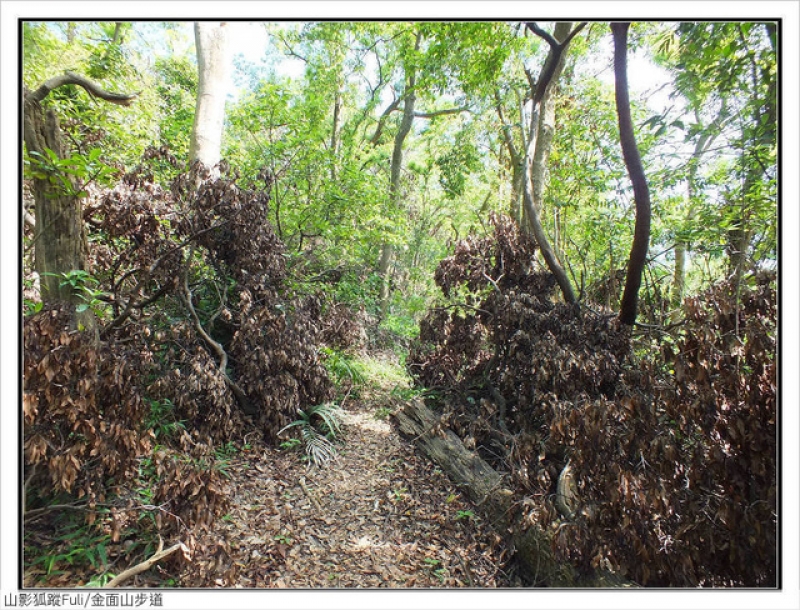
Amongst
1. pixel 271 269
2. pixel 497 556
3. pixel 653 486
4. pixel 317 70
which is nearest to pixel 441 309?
pixel 271 269

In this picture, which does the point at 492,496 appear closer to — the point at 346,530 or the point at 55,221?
the point at 346,530

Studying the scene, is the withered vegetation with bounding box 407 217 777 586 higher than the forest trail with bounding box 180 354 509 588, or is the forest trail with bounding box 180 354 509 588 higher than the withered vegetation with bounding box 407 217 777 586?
the withered vegetation with bounding box 407 217 777 586

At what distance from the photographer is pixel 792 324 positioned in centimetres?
174

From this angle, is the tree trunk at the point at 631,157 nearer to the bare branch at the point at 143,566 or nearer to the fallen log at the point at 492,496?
the fallen log at the point at 492,496

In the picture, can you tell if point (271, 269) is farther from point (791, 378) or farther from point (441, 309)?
point (791, 378)

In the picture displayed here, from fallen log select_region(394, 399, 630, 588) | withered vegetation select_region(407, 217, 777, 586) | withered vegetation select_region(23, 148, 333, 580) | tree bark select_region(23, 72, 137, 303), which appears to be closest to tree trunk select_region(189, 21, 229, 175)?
withered vegetation select_region(23, 148, 333, 580)

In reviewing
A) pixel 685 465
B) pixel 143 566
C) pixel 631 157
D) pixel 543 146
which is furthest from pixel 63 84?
pixel 543 146

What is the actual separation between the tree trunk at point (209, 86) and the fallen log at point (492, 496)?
3.57 metres

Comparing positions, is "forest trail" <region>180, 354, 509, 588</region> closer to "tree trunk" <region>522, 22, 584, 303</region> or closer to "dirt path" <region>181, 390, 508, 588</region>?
"dirt path" <region>181, 390, 508, 588</region>

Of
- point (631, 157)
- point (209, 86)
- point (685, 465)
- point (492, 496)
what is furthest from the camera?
point (209, 86)

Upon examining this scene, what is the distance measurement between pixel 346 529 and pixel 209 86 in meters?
4.58

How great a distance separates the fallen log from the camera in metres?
2.26

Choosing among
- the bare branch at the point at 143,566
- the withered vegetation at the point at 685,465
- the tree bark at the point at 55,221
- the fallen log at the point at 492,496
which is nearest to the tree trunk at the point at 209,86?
the tree bark at the point at 55,221

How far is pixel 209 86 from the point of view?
4277 mm
